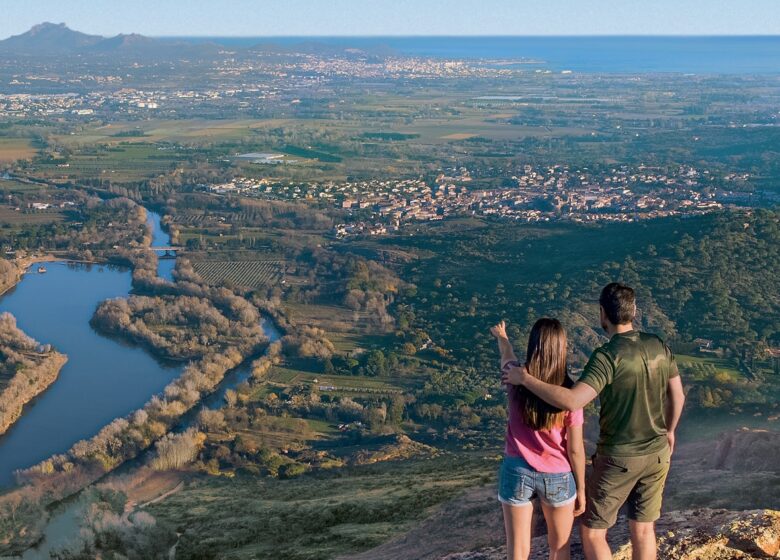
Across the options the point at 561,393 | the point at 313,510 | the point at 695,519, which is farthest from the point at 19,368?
the point at 561,393

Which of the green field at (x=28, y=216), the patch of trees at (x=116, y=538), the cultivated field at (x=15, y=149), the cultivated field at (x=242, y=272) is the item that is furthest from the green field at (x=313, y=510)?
the cultivated field at (x=15, y=149)

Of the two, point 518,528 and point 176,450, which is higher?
point 518,528

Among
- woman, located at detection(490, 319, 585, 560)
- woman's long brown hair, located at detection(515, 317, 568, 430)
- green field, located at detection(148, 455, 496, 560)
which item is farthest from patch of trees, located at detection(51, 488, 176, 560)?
woman's long brown hair, located at detection(515, 317, 568, 430)

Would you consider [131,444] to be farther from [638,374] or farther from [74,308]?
[638,374]

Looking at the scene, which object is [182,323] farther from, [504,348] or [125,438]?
[504,348]

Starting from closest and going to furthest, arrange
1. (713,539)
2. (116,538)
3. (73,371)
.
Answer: (713,539), (116,538), (73,371)

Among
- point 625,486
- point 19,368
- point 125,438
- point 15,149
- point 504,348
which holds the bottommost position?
point 19,368

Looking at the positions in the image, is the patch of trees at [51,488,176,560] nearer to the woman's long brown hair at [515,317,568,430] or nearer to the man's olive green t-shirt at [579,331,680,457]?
the woman's long brown hair at [515,317,568,430]
